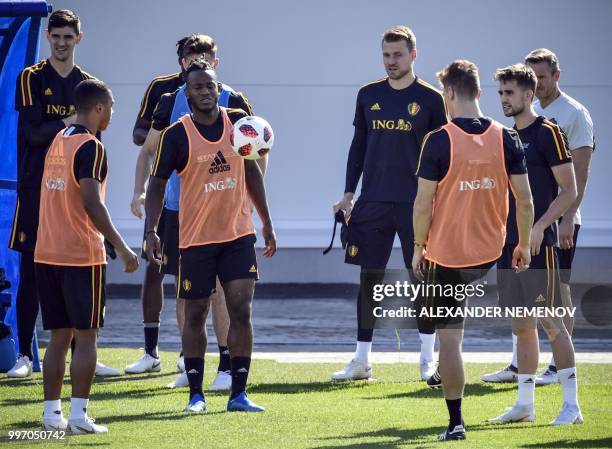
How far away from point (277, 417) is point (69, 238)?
5.30 ft

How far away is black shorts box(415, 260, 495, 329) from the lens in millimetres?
6668

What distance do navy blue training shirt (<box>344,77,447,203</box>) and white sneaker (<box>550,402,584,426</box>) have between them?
2.42 metres

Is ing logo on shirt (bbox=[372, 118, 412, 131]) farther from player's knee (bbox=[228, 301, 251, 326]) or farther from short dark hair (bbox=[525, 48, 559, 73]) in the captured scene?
player's knee (bbox=[228, 301, 251, 326])

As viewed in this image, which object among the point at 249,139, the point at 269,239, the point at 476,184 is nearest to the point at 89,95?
the point at 249,139

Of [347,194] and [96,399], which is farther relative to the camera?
[347,194]

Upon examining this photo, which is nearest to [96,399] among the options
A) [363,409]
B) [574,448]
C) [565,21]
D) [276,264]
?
[363,409]

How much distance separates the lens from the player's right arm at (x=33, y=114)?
889 cm

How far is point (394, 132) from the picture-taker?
9086 mm

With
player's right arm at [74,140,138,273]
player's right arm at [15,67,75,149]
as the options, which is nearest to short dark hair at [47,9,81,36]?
player's right arm at [15,67,75,149]

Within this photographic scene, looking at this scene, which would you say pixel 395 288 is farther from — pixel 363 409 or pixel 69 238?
pixel 69 238

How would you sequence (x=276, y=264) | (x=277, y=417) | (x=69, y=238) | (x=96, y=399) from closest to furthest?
(x=69, y=238)
(x=277, y=417)
(x=96, y=399)
(x=276, y=264)

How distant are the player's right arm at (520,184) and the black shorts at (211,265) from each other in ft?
5.57

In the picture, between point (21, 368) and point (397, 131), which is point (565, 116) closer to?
point (397, 131)

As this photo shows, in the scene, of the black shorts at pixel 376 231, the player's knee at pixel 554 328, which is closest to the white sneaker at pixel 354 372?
the black shorts at pixel 376 231
